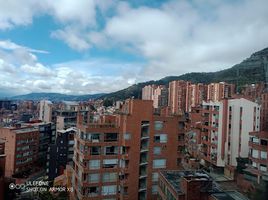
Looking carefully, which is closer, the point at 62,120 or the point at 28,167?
the point at 28,167

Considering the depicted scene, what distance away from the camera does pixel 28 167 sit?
1266 cm

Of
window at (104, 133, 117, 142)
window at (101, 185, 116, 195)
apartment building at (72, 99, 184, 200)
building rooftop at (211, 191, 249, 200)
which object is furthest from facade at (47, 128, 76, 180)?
building rooftop at (211, 191, 249, 200)

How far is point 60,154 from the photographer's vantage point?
446 inches

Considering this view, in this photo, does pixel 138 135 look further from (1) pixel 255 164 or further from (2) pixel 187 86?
(2) pixel 187 86

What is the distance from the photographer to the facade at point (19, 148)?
11.9 m

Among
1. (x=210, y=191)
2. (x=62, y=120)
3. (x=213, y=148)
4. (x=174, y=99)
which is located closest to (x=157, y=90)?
(x=174, y=99)

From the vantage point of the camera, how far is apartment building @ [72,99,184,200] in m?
6.25

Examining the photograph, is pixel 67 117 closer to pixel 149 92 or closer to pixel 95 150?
pixel 95 150

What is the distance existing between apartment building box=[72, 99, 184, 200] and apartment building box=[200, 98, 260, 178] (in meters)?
4.07

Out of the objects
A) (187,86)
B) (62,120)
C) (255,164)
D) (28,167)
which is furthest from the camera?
(187,86)

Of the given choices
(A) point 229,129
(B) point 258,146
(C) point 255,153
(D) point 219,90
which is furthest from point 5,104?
(B) point 258,146

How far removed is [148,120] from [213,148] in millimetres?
5242

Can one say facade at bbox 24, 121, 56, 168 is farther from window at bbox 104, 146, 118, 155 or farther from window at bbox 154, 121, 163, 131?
window at bbox 154, 121, 163, 131

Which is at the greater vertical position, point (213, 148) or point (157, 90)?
point (157, 90)
